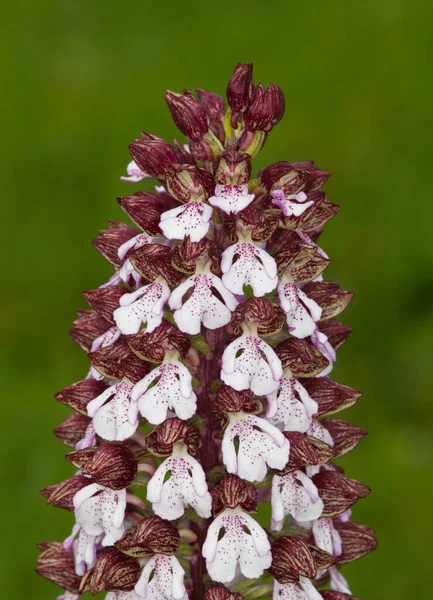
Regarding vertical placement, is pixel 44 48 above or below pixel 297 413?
above

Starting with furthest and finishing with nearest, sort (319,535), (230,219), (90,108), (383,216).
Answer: (90,108) < (383,216) < (319,535) < (230,219)

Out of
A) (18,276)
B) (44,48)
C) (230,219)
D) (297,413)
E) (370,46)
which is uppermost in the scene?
(44,48)

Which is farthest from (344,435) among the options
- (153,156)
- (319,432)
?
(153,156)

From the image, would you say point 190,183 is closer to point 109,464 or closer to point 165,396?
point 165,396

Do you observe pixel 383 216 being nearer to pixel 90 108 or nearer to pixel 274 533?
pixel 90 108

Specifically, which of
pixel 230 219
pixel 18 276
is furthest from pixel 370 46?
pixel 230 219

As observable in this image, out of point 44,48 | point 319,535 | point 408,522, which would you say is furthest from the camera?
point 44,48

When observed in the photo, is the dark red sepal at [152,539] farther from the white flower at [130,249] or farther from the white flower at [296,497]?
the white flower at [130,249]
